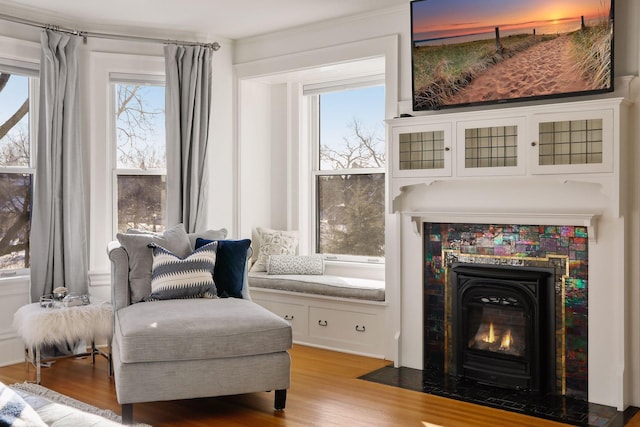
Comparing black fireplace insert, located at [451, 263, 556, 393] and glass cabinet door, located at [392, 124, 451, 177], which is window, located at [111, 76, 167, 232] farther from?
black fireplace insert, located at [451, 263, 556, 393]

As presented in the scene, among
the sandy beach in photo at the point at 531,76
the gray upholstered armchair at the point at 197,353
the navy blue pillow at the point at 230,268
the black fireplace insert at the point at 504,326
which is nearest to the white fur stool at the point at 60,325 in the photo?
the gray upholstered armchair at the point at 197,353

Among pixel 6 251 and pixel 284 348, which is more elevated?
pixel 6 251

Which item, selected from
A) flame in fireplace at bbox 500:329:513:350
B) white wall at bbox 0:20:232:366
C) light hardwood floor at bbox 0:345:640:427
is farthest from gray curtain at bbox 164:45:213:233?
flame in fireplace at bbox 500:329:513:350

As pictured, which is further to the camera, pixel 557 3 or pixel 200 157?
pixel 200 157

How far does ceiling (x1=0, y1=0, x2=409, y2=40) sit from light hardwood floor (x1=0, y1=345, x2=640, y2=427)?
2.53 m

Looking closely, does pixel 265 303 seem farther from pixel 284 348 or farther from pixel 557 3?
pixel 557 3

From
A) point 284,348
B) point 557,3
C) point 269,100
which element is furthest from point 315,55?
point 284,348

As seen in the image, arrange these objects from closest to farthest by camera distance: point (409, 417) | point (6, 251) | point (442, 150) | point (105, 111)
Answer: point (409, 417) → point (442, 150) → point (6, 251) → point (105, 111)

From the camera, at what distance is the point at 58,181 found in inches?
187

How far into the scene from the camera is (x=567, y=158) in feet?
12.1

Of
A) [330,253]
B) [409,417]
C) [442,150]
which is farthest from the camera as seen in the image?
[330,253]

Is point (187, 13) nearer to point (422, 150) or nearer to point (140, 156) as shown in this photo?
point (140, 156)

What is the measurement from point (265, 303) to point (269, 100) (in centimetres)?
185

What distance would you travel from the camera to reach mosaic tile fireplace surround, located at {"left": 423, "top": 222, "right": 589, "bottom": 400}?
3.84 metres
